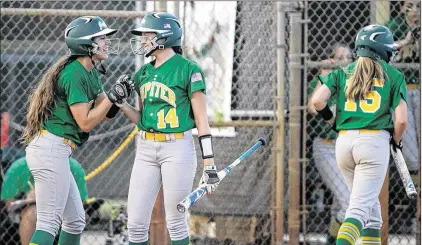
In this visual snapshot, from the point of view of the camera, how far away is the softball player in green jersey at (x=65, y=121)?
6.61 meters

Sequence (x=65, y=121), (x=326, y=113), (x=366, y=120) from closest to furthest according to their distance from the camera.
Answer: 1. (x=65, y=121)
2. (x=366, y=120)
3. (x=326, y=113)

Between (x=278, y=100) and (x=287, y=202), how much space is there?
882mm

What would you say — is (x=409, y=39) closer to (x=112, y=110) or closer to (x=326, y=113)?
(x=326, y=113)

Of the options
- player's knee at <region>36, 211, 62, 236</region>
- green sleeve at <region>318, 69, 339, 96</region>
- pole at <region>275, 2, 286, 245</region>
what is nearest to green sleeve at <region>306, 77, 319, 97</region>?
pole at <region>275, 2, 286, 245</region>

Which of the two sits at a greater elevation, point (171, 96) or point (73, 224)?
point (171, 96)

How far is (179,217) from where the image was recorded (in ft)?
21.6

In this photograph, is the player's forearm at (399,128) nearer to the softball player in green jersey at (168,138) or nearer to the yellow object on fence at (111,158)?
the softball player in green jersey at (168,138)

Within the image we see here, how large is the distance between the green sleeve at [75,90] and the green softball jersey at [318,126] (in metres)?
2.58

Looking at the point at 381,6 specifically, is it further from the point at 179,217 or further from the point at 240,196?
the point at 179,217

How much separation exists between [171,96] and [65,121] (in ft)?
2.45

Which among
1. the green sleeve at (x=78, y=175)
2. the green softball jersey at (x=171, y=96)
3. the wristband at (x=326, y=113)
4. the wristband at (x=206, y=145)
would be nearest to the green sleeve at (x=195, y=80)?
the green softball jersey at (x=171, y=96)

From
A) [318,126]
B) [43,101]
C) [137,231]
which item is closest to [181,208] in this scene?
[137,231]

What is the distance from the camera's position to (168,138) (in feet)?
21.5

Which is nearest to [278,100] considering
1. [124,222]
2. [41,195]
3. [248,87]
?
[248,87]
